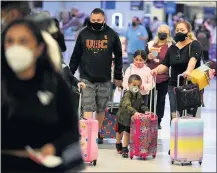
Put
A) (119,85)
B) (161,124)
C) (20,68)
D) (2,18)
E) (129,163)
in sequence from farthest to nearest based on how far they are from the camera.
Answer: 1. (161,124)
2. (119,85)
3. (129,163)
4. (2,18)
5. (20,68)

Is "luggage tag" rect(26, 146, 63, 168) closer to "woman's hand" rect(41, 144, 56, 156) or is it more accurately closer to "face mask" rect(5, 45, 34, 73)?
"woman's hand" rect(41, 144, 56, 156)

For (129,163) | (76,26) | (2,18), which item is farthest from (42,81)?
(76,26)

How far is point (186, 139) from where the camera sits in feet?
27.0

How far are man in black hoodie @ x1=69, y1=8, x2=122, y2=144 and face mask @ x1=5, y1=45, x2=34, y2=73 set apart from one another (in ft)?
17.1

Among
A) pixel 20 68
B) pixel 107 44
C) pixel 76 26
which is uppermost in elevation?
pixel 20 68

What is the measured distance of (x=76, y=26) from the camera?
1018 inches

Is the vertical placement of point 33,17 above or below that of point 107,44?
above

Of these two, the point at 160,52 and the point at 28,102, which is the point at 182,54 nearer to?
the point at 160,52

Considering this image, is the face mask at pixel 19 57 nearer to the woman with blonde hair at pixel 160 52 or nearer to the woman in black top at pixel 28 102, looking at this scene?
the woman in black top at pixel 28 102

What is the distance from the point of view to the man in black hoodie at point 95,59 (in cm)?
879

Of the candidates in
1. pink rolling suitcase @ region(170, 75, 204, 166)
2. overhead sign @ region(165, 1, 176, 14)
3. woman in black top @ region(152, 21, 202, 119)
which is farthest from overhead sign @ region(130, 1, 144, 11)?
pink rolling suitcase @ region(170, 75, 204, 166)

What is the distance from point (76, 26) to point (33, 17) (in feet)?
72.9

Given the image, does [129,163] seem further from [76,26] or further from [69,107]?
[76,26]

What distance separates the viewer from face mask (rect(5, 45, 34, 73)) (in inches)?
137
